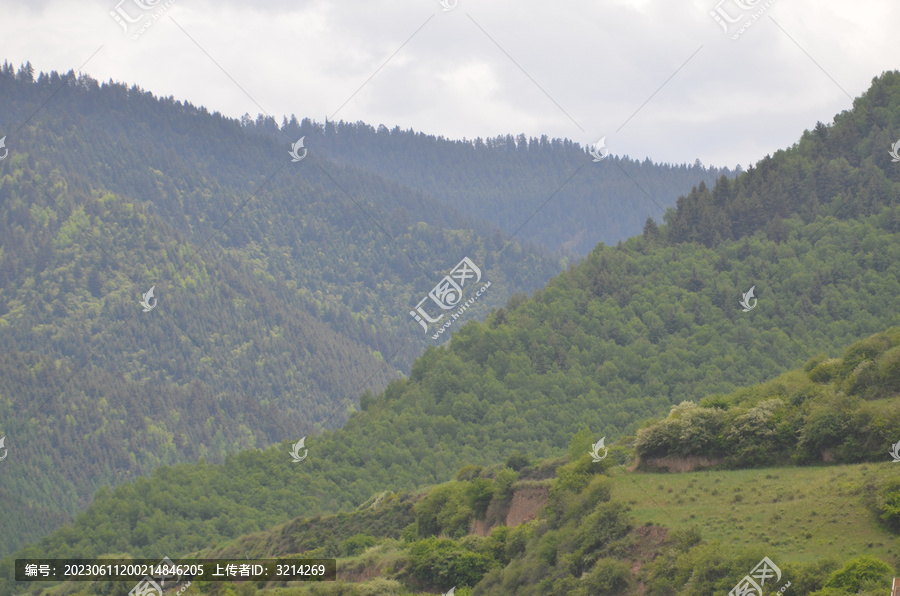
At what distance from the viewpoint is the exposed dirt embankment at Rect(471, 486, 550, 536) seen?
194 feet

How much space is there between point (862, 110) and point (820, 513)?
3396 inches

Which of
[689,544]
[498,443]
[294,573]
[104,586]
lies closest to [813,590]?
[689,544]

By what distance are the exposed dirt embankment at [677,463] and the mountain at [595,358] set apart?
42.3m

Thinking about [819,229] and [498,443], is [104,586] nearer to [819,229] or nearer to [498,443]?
[498,443]

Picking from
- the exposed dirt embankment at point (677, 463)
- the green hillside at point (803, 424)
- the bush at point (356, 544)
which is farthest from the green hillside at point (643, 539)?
the bush at point (356, 544)

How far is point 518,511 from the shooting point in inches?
2367

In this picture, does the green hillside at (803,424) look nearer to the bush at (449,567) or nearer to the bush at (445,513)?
the bush at (449,567)

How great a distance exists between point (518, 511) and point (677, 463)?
354 inches

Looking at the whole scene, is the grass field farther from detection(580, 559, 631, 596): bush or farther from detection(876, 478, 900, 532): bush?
detection(580, 559, 631, 596): bush

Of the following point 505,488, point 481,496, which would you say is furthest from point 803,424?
point 481,496

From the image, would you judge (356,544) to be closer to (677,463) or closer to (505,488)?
(505,488)

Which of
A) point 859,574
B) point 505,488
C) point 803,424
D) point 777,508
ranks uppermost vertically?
point 803,424

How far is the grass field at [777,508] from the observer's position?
41375 millimetres

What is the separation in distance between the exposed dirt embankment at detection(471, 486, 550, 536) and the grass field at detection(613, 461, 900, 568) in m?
5.70
